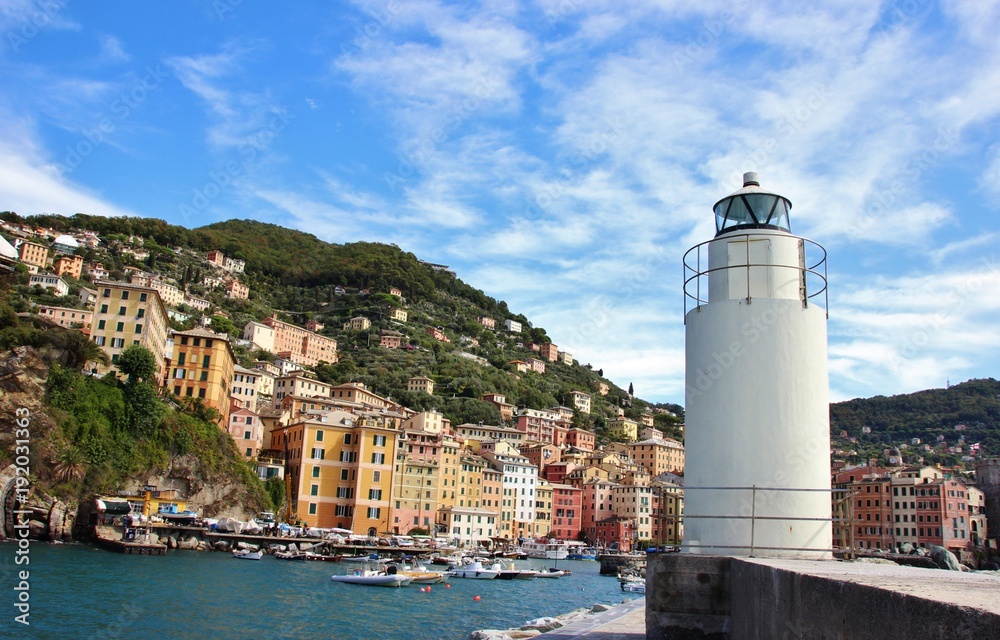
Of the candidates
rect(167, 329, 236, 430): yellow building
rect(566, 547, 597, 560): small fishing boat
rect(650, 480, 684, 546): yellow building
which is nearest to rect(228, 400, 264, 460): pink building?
rect(167, 329, 236, 430): yellow building

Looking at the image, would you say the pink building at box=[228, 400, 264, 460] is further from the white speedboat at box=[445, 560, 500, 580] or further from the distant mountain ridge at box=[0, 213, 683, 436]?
the distant mountain ridge at box=[0, 213, 683, 436]

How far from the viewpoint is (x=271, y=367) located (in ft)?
362

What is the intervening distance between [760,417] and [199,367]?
216 ft

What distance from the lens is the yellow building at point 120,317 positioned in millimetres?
60062

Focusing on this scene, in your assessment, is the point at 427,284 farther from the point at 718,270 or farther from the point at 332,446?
the point at 718,270

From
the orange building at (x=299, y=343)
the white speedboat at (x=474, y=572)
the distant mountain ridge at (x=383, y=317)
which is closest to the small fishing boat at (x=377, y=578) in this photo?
the white speedboat at (x=474, y=572)

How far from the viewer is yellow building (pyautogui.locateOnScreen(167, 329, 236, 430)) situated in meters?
65.4

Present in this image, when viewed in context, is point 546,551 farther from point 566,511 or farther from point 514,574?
point 514,574

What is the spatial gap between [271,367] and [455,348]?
52348 millimetres

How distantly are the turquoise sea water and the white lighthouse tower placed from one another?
53.2ft

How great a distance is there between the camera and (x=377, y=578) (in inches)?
1451

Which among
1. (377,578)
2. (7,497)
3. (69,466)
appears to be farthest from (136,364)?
(377,578)

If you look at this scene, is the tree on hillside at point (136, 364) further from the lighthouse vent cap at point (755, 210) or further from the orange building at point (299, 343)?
the orange building at point (299, 343)

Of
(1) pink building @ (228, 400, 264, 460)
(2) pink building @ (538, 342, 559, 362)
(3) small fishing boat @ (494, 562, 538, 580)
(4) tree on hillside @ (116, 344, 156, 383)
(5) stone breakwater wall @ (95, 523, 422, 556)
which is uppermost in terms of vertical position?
(2) pink building @ (538, 342, 559, 362)
